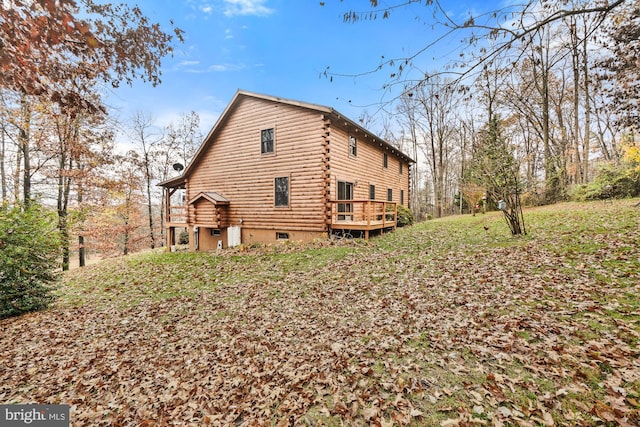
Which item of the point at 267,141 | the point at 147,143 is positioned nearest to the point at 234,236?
the point at 267,141

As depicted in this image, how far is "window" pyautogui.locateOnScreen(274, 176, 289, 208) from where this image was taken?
1304cm

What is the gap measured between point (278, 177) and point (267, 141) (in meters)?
2.09

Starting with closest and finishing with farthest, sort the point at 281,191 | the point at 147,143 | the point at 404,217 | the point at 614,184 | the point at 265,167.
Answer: the point at 281,191 < the point at 265,167 < the point at 614,184 < the point at 404,217 < the point at 147,143

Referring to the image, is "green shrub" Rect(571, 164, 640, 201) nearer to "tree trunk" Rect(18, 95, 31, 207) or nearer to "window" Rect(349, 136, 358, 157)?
"window" Rect(349, 136, 358, 157)

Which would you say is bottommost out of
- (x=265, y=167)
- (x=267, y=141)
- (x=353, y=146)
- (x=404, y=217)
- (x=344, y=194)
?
(x=404, y=217)

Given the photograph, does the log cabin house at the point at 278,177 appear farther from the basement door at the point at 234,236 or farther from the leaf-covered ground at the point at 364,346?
the leaf-covered ground at the point at 364,346

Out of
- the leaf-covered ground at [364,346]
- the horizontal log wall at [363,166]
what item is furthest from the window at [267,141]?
the leaf-covered ground at [364,346]

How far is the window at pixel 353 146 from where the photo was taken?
14.3 m

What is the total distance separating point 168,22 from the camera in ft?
16.9

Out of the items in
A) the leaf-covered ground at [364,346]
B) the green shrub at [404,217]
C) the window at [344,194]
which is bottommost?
the leaf-covered ground at [364,346]

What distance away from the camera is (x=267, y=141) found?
13.6 m

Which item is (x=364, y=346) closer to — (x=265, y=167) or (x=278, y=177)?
(x=278, y=177)

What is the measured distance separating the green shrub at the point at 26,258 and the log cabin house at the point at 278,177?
757cm

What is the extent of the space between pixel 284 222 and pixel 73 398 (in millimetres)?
9842
